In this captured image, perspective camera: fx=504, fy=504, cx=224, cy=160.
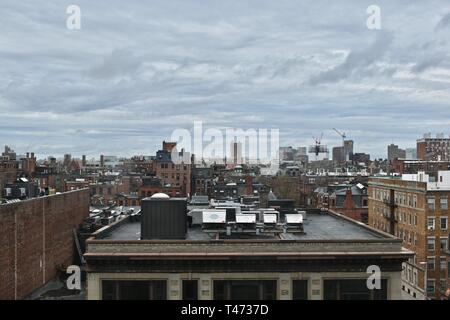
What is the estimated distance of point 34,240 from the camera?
1682 inches

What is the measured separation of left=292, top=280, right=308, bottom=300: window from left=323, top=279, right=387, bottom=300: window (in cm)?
78

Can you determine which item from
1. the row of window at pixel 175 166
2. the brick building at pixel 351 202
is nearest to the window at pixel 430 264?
the brick building at pixel 351 202

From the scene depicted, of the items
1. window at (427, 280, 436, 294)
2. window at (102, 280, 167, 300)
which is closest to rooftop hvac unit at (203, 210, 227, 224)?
window at (102, 280, 167, 300)

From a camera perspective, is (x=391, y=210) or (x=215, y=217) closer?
(x=215, y=217)

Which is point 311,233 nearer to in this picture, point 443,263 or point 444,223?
point 444,223

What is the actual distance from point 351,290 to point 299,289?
2060 millimetres

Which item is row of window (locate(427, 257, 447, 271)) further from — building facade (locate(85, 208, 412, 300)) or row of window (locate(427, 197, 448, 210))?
building facade (locate(85, 208, 412, 300))

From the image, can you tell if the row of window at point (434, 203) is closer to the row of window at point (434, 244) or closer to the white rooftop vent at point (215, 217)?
the row of window at point (434, 244)

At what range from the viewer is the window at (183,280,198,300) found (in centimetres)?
1970

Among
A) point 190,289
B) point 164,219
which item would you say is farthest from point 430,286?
point 190,289

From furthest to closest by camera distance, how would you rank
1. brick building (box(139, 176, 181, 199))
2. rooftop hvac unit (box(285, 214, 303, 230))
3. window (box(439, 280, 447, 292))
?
brick building (box(139, 176, 181, 199))
window (box(439, 280, 447, 292))
rooftop hvac unit (box(285, 214, 303, 230))

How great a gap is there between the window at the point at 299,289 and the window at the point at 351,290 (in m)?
0.78
